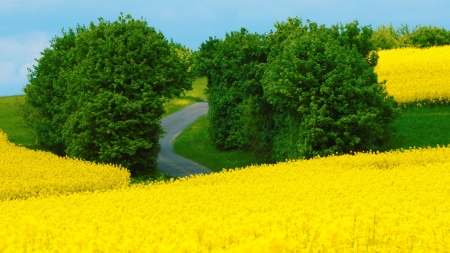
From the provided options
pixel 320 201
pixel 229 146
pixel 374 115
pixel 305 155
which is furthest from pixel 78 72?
pixel 320 201

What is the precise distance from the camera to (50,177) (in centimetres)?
2973

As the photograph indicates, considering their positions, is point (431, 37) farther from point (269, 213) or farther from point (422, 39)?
point (269, 213)

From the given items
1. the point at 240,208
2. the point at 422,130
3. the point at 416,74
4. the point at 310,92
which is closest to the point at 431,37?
the point at 416,74

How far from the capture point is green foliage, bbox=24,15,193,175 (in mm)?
40969

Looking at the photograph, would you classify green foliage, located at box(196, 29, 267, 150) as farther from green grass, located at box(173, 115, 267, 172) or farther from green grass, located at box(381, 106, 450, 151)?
green grass, located at box(381, 106, 450, 151)

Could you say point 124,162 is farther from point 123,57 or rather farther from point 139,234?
point 139,234

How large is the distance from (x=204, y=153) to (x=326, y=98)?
53.9ft

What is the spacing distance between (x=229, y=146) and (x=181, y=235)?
130 ft

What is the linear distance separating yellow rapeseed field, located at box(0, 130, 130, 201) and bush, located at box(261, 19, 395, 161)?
11024mm

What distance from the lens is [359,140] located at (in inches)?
1443

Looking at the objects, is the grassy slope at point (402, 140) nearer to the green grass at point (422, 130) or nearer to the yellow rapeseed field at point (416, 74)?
the green grass at point (422, 130)

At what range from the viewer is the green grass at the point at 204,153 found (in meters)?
46.9

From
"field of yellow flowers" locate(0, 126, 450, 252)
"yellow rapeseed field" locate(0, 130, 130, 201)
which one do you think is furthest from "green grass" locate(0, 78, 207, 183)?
"field of yellow flowers" locate(0, 126, 450, 252)

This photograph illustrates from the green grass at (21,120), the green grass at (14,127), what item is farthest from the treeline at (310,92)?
the green grass at (14,127)
